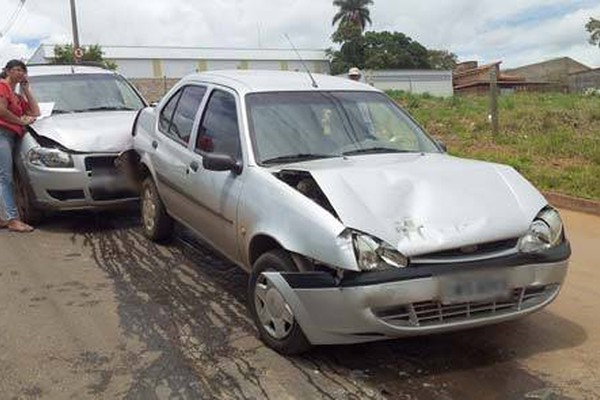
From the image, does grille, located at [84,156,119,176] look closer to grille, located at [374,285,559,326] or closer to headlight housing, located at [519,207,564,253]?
grille, located at [374,285,559,326]

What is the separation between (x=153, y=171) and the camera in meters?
6.76

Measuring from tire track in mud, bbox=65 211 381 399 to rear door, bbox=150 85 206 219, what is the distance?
1.85 feet

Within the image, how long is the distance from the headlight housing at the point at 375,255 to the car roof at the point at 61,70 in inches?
246

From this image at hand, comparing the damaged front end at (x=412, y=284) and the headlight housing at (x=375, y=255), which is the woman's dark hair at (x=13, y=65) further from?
the headlight housing at (x=375, y=255)

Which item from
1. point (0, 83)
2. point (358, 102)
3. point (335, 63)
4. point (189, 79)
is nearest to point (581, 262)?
point (358, 102)

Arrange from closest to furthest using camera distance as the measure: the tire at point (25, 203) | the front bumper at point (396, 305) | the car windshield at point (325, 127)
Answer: the front bumper at point (396, 305), the car windshield at point (325, 127), the tire at point (25, 203)

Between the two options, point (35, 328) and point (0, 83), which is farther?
point (0, 83)

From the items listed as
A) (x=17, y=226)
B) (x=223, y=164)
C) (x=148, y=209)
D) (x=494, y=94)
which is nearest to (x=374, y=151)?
(x=223, y=164)

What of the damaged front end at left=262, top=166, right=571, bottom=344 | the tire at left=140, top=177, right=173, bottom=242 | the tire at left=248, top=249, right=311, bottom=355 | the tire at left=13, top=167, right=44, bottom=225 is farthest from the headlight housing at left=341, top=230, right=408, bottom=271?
the tire at left=13, top=167, right=44, bottom=225

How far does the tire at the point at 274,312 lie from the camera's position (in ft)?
14.0

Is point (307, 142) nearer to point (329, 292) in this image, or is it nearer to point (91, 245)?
point (329, 292)

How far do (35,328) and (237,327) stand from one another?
137 centimetres

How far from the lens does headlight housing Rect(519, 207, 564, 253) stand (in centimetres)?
422

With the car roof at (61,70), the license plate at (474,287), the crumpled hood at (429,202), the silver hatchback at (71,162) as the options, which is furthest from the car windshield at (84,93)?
the license plate at (474,287)
